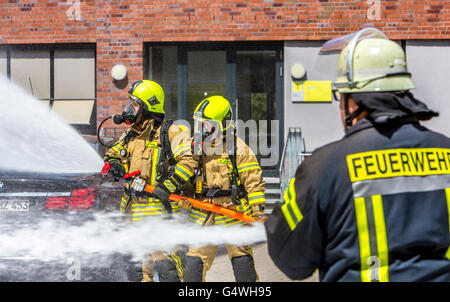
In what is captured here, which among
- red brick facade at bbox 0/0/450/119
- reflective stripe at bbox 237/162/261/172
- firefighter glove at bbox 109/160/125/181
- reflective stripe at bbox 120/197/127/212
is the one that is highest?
red brick facade at bbox 0/0/450/119

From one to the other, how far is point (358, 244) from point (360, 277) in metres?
0.11

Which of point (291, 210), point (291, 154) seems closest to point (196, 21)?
point (291, 154)

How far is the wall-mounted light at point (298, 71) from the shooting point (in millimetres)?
9977

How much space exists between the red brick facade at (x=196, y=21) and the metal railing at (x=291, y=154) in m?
1.87

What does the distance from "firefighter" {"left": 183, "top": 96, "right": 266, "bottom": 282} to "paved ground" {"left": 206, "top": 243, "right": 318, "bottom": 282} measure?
1.01 meters

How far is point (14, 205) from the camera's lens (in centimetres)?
418

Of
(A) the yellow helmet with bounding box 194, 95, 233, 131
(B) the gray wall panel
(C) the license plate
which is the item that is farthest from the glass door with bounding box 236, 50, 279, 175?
(C) the license plate

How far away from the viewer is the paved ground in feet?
18.2

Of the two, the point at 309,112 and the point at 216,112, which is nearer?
the point at 216,112

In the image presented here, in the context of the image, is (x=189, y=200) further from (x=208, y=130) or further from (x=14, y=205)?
(x=14, y=205)

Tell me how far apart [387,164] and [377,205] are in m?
0.14

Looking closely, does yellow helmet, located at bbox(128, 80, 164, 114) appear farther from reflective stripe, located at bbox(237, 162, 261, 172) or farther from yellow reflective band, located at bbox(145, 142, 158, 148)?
reflective stripe, located at bbox(237, 162, 261, 172)

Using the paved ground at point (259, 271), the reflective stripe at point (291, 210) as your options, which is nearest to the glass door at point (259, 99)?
the paved ground at point (259, 271)
